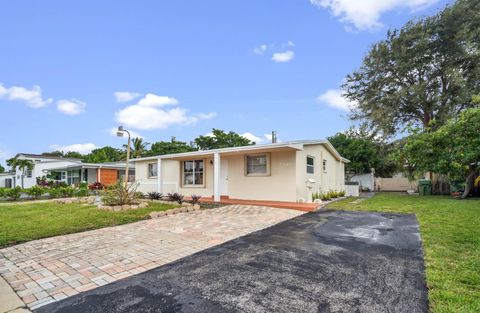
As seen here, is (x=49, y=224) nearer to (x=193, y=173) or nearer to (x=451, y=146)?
(x=193, y=173)

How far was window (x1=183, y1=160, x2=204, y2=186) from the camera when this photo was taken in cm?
1447

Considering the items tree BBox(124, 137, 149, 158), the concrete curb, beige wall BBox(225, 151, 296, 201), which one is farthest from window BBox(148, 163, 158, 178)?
tree BBox(124, 137, 149, 158)

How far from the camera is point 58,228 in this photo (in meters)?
6.23

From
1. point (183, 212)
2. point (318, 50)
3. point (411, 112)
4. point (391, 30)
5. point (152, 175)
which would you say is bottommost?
point (183, 212)

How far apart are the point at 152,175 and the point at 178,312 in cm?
1519

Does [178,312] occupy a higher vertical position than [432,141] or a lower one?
lower

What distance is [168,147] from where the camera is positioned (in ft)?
116

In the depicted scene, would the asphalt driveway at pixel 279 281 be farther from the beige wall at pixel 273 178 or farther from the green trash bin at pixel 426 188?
the green trash bin at pixel 426 188

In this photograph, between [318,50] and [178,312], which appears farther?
[318,50]

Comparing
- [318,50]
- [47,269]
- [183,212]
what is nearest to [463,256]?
[47,269]

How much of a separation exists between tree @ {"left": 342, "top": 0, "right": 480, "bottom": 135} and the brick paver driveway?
15.9 m

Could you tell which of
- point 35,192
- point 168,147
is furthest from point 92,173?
point 168,147

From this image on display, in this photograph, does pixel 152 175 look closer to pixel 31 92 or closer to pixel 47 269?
pixel 31 92

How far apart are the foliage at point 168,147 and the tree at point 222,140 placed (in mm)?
2925
